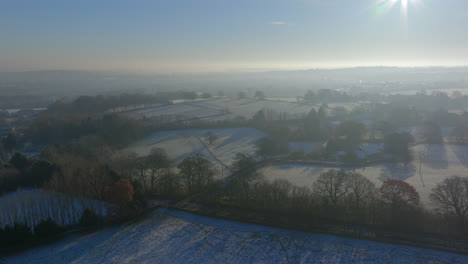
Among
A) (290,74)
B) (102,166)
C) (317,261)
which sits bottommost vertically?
(317,261)

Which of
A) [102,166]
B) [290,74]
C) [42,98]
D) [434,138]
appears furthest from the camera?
[290,74]

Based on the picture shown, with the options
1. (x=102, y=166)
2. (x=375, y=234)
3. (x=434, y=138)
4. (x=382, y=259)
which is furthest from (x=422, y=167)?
(x=102, y=166)

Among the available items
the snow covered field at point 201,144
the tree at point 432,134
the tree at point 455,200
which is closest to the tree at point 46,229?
the snow covered field at point 201,144

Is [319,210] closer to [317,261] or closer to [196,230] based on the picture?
[317,261]

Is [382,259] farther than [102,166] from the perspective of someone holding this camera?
No

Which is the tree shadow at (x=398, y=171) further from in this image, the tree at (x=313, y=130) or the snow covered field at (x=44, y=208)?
the snow covered field at (x=44, y=208)

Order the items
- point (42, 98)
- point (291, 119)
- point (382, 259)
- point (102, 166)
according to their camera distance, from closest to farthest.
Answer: point (382, 259), point (102, 166), point (291, 119), point (42, 98)

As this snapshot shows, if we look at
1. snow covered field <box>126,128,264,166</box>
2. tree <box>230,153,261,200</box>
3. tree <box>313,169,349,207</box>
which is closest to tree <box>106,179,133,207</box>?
tree <box>230,153,261,200</box>
